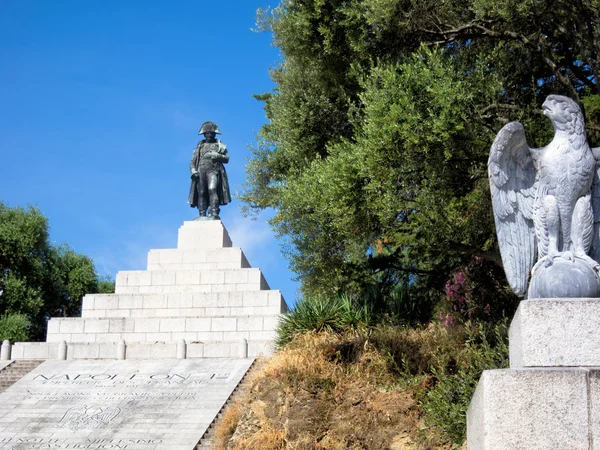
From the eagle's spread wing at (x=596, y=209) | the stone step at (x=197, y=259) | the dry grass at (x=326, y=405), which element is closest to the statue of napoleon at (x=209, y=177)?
the stone step at (x=197, y=259)

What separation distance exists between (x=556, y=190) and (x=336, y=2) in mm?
10459

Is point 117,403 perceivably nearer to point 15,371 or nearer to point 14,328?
point 15,371

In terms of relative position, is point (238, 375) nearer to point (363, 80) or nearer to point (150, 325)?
point (150, 325)

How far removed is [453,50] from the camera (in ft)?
58.8

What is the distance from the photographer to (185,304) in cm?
2353

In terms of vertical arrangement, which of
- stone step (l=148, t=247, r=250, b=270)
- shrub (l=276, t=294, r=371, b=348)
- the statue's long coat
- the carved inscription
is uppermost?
the statue's long coat

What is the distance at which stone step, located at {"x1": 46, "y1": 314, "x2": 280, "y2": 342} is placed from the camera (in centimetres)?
2239

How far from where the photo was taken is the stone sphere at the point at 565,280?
7.64 m

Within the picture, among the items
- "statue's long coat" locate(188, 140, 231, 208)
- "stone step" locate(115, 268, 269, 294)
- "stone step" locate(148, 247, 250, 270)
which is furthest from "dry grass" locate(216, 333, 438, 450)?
"statue's long coat" locate(188, 140, 231, 208)

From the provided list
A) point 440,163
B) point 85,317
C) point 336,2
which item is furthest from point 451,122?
point 85,317

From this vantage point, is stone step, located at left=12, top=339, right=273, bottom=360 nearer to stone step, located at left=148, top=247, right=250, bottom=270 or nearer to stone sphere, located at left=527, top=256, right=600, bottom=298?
stone step, located at left=148, top=247, right=250, bottom=270

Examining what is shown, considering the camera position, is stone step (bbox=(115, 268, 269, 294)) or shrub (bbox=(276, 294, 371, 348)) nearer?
shrub (bbox=(276, 294, 371, 348))

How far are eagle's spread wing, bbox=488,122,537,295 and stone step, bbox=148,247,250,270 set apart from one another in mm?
16420

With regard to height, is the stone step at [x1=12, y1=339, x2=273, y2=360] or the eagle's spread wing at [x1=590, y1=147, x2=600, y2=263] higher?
the eagle's spread wing at [x1=590, y1=147, x2=600, y2=263]
